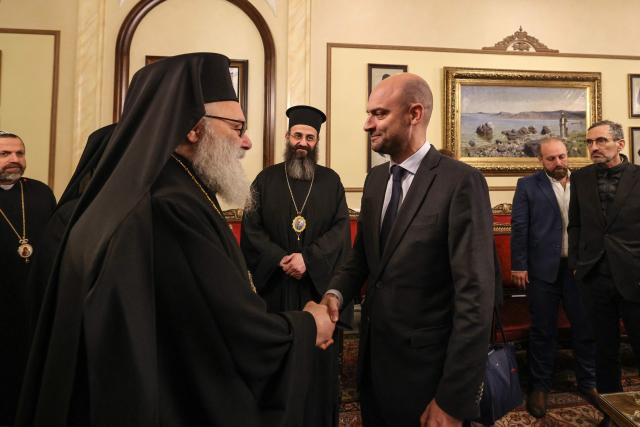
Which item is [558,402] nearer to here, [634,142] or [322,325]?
[322,325]

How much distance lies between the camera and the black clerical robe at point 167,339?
1.21 metres

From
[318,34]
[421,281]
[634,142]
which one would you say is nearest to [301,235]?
[421,281]

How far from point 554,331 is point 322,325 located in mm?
2476

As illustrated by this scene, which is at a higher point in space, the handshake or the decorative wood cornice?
the decorative wood cornice

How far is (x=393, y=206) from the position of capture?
178 centimetres

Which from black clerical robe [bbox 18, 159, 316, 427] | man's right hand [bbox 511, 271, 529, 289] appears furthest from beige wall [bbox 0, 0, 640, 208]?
black clerical robe [bbox 18, 159, 316, 427]

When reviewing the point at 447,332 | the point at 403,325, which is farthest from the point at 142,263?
the point at 447,332

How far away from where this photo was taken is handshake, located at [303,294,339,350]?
1.76 meters

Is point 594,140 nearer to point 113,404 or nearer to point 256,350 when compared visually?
point 256,350

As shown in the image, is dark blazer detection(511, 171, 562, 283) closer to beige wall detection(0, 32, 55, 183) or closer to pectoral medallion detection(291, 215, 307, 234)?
pectoral medallion detection(291, 215, 307, 234)

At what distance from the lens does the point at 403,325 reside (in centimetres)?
163

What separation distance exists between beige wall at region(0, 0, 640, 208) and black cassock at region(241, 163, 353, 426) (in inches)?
73.0

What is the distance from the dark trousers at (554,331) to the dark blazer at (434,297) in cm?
223

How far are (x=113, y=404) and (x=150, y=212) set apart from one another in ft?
1.78
